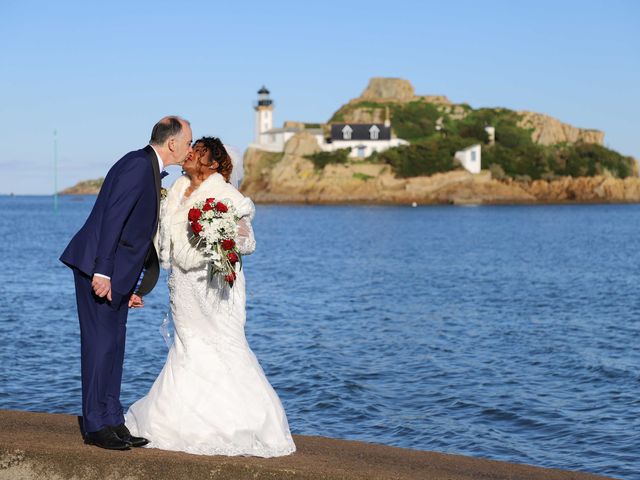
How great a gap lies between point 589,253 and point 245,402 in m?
52.4

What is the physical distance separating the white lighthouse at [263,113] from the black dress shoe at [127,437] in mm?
157204

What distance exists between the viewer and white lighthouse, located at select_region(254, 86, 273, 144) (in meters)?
163

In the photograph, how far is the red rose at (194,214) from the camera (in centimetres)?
654

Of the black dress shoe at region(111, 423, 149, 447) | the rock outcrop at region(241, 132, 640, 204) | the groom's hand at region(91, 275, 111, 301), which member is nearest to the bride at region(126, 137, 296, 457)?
the black dress shoe at region(111, 423, 149, 447)

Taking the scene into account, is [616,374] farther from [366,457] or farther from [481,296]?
[481,296]

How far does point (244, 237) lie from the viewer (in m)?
6.75

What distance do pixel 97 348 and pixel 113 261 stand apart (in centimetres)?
63

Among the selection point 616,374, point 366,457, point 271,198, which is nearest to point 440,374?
point 616,374

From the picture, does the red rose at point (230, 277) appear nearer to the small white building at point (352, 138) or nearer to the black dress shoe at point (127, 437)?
the black dress shoe at point (127, 437)

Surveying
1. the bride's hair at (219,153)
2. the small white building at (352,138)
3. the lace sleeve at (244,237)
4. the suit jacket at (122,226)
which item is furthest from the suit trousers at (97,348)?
the small white building at (352,138)

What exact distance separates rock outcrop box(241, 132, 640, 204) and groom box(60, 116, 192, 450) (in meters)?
138

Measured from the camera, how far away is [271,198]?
152875 millimetres

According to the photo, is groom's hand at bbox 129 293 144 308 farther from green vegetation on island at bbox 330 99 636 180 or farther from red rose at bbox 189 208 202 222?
green vegetation on island at bbox 330 99 636 180

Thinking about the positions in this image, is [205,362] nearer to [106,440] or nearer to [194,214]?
[106,440]
